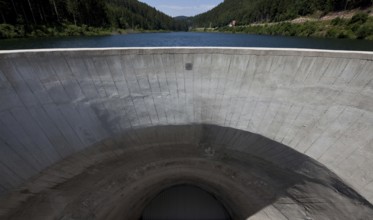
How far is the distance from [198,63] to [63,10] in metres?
64.0

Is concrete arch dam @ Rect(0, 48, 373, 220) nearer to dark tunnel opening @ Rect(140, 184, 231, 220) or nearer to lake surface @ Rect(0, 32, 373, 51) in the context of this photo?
dark tunnel opening @ Rect(140, 184, 231, 220)

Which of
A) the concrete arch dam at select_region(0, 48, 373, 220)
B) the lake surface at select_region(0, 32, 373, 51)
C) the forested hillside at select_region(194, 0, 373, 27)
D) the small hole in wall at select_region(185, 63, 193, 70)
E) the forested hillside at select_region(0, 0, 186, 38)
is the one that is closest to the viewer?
the concrete arch dam at select_region(0, 48, 373, 220)

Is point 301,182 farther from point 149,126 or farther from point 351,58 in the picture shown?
point 149,126

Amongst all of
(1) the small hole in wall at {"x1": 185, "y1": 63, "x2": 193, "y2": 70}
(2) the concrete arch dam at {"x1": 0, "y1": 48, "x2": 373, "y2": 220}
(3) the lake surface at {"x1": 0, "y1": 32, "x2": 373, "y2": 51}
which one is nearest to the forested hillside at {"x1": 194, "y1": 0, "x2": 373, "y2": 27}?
(3) the lake surface at {"x1": 0, "y1": 32, "x2": 373, "y2": 51}

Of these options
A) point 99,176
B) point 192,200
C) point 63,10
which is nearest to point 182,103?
point 99,176

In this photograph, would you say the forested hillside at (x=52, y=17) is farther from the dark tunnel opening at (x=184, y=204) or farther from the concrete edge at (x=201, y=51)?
the dark tunnel opening at (x=184, y=204)

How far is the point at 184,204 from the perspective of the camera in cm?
1209

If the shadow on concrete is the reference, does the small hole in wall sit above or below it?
above

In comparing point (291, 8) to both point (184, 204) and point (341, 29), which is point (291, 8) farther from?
point (184, 204)

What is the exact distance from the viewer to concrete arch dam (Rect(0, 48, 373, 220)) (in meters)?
6.13

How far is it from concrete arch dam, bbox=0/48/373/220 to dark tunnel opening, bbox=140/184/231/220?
3.45m

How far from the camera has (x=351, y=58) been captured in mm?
6387

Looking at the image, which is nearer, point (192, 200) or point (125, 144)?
point (125, 144)

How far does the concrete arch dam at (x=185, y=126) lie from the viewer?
6.13 meters
